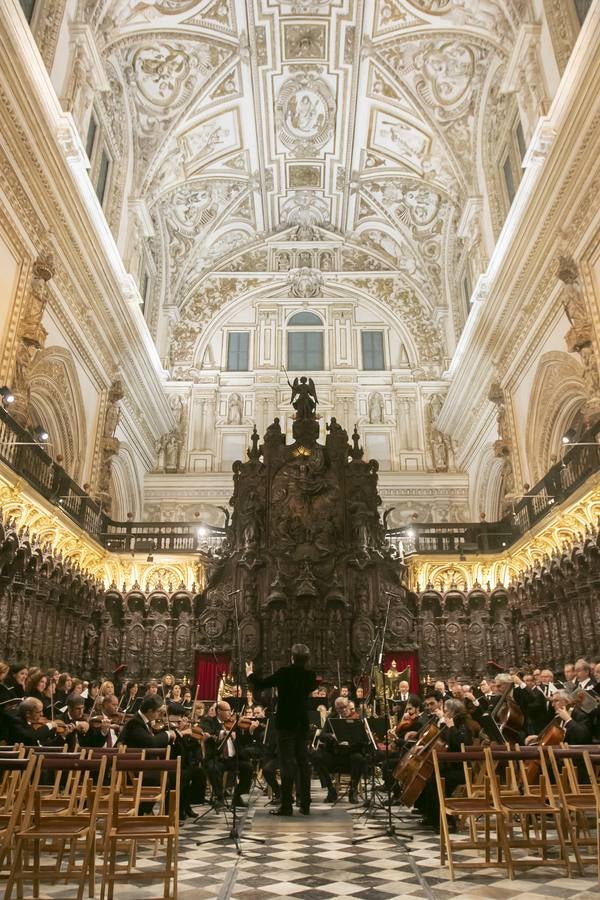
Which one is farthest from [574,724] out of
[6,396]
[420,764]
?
[6,396]

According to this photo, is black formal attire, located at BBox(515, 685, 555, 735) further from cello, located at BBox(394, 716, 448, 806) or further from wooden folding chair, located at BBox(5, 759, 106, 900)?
wooden folding chair, located at BBox(5, 759, 106, 900)

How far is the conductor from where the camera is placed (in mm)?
7410

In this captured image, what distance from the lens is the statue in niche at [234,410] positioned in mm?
27109

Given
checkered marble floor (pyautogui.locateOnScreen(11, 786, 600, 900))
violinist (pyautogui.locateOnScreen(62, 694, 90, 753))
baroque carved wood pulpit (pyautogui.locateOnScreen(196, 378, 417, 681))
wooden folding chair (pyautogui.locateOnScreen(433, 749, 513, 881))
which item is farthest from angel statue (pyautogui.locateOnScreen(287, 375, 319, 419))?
wooden folding chair (pyautogui.locateOnScreen(433, 749, 513, 881))

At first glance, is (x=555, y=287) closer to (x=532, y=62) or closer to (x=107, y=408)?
(x=532, y=62)

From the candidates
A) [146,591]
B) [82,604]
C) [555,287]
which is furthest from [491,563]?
[82,604]

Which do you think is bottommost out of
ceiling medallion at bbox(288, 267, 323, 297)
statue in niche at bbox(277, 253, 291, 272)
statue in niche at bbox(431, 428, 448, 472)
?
statue in niche at bbox(431, 428, 448, 472)

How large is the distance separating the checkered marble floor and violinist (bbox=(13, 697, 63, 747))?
1555mm

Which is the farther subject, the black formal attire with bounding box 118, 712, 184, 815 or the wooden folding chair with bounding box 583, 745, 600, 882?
the black formal attire with bounding box 118, 712, 184, 815

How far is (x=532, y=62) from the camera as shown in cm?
1661

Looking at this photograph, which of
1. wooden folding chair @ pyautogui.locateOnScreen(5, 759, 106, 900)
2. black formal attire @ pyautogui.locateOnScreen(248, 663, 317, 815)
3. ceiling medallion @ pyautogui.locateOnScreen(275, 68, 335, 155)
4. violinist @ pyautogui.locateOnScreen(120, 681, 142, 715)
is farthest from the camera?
ceiling medallion @ pyautogui.locateOnScreen(275, 68, 335, 155)

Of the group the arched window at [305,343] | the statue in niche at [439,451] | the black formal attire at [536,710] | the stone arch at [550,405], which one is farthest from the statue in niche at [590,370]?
the arched window at [305,343]

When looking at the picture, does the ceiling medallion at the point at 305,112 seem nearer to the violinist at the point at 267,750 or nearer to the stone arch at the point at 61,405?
the stone arch at the point at 61,405

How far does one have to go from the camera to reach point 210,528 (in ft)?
64.0
